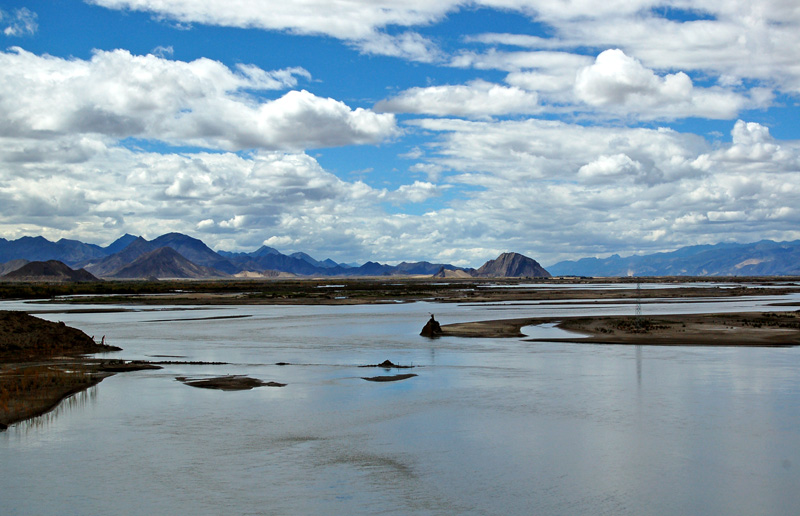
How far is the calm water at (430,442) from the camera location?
16703 millimetres

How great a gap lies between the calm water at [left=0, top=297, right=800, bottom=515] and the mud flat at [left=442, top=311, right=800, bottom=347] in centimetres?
1093

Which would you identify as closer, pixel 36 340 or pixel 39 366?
pixel 39 366

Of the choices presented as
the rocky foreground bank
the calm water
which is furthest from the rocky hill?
the calm water

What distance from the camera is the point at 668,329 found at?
59.6m


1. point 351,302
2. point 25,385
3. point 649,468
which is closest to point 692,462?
point 649,468

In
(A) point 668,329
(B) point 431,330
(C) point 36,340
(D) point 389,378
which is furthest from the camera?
(A) point 668,329

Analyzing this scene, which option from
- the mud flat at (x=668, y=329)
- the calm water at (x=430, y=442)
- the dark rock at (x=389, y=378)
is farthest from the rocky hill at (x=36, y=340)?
the mud flat at (x=668, y=329)

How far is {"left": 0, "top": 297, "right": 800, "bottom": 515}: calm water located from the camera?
54.8 feet

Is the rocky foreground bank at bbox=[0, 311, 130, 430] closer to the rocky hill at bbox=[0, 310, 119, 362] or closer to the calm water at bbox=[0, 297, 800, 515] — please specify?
the rocky hill at bbox=[0, 310, 119, 362]

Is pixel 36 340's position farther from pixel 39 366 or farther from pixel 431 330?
pixel 431 330

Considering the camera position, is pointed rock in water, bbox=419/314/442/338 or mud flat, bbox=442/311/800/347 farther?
pointed rock in water, bbox=419/314/442/338

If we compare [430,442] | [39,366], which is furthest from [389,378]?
[39,366]

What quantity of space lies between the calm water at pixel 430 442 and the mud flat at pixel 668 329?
10.9 meters

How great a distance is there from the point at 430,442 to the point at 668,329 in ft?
143
